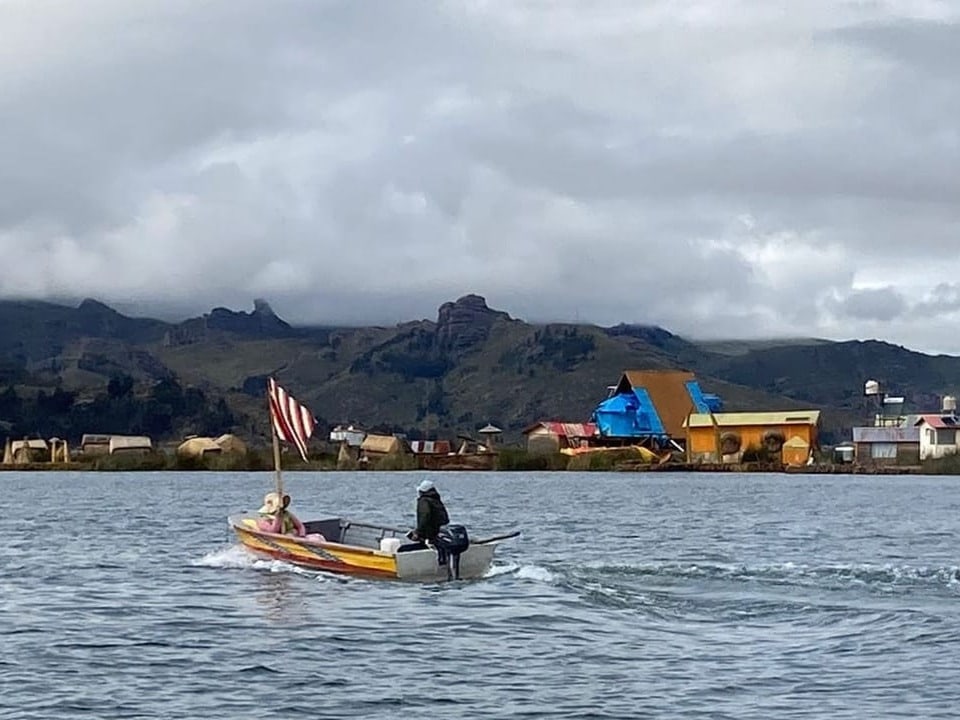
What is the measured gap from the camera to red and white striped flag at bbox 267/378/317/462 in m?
49.3

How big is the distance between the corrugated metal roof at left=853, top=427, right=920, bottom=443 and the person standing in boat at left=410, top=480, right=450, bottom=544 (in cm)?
15408

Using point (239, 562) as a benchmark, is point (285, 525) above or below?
above

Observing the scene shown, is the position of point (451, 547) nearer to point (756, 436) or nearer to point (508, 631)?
point (508, 631)

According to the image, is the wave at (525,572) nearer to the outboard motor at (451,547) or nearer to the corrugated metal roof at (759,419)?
the outboard motor at (451,547)

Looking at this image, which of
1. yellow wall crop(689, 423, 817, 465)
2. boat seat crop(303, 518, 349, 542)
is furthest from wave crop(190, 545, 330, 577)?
yellow wall crop(689, 423, 817, 465)

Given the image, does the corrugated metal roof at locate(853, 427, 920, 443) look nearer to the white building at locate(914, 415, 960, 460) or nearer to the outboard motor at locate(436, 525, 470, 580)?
the white building at locate(914, 415, 960, 460)

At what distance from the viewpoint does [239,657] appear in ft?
113

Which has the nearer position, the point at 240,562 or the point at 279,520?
the point at 279,520

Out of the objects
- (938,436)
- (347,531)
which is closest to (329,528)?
(347,531)

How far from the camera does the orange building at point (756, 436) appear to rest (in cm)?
19200

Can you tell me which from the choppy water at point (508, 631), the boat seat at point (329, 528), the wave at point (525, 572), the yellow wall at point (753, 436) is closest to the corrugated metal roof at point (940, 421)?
the yellow wall at point (753, 436)

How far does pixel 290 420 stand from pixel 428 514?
5870 mm

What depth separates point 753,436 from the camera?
19488 centimetres

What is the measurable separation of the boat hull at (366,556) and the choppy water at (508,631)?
0.48m
